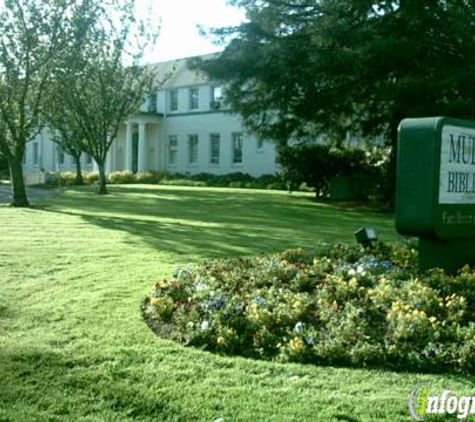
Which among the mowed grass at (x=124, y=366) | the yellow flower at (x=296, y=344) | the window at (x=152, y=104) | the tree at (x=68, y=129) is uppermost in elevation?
the window at (x=152, y=104)

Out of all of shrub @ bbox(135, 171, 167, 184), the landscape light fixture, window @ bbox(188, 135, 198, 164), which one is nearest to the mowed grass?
the landscape light fixture

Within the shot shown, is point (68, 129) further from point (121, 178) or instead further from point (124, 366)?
point (124, 366)

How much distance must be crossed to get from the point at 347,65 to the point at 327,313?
12.5 meters

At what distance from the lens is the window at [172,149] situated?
44.4 meters

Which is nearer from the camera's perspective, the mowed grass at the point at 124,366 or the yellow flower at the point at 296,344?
the mowed grass at the point at 124,366

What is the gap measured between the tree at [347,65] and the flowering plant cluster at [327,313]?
9.95 metres

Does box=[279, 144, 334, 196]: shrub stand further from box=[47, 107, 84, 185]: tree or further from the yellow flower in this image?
Answer: the yellow flower

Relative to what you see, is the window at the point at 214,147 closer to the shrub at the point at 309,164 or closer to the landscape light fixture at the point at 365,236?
the shrub at the point at 309,164

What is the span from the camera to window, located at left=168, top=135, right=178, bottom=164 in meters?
44.4

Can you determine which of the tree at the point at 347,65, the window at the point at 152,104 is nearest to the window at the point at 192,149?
the window at the point at 152,104

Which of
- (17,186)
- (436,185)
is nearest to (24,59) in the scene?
(17,186)

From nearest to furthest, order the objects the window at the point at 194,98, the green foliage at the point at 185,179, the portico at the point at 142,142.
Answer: the green foliage at the point at 185,179 < the window at the point at 194,98 < the portico at the point at 142,142

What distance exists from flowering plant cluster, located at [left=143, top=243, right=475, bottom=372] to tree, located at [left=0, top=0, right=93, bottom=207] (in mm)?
14223

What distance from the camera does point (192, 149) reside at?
43.5 metres
